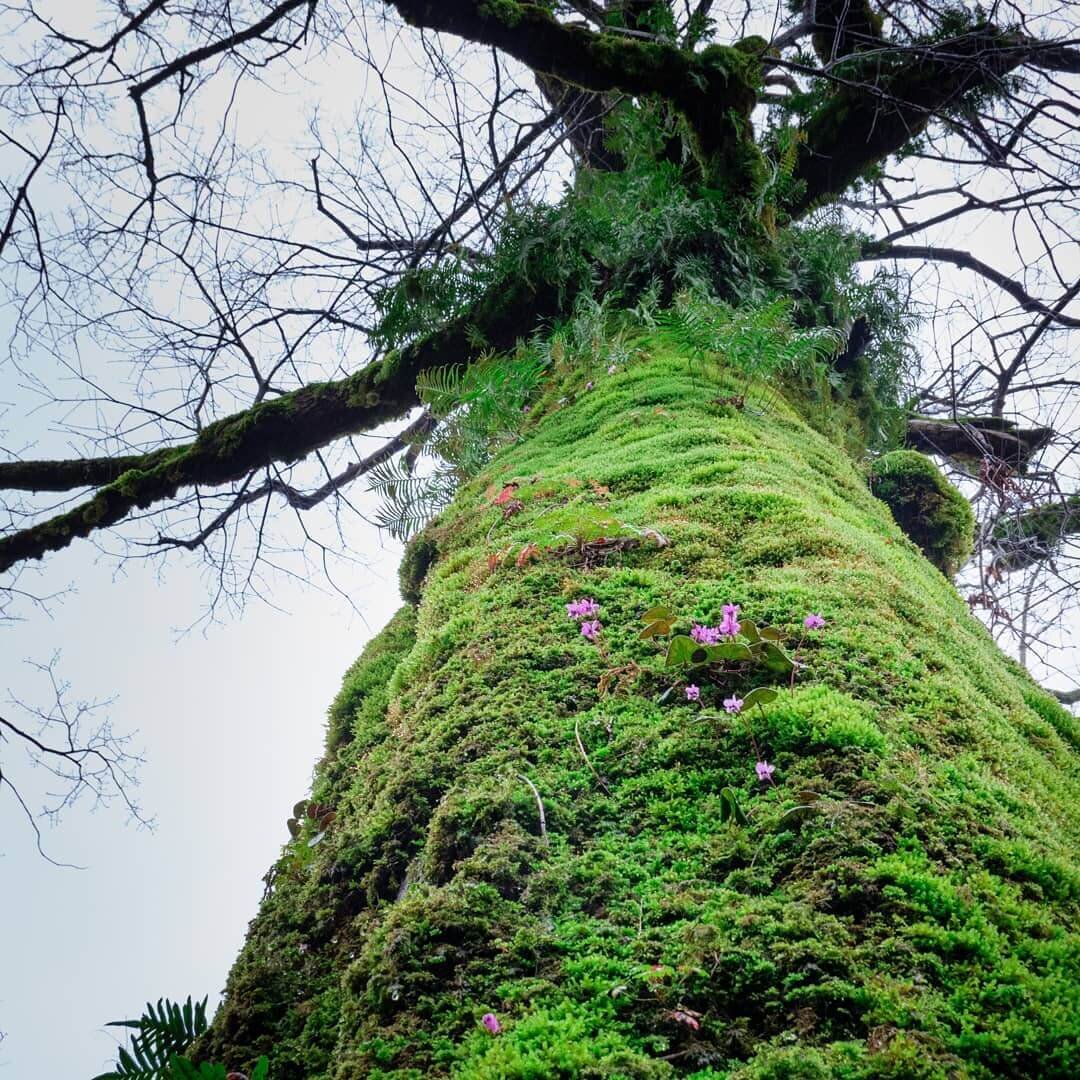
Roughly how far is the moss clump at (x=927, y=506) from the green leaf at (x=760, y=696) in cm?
304

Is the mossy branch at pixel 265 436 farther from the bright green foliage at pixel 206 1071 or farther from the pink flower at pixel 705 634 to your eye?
the bright green foliage at pixel 206 1071

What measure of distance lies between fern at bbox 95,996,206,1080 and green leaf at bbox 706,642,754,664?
1238 mm

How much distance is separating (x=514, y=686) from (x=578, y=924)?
0.62 m

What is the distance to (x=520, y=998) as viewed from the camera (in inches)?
40.0

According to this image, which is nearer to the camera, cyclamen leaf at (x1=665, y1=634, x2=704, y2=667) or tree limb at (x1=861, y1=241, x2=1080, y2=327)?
cyclamen leaf at (x1=665, y1=634, x2=704, y2=667)

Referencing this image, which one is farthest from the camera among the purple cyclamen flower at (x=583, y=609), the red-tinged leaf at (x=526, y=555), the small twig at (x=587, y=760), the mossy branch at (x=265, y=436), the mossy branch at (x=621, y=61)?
the mossy branch at (x=265, y=436)

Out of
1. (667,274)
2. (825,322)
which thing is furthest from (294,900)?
(825,322)

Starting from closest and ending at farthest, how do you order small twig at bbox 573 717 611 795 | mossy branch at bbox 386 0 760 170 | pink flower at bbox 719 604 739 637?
small twig at bbox 573 717 611 795, pink flower at bbox 719 604 739 637, mossy branch at bbox 386 0 760 170

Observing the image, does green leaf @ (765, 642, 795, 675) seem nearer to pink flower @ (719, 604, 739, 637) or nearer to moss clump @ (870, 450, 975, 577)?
pink flower @ (719, 604, 739, 637)

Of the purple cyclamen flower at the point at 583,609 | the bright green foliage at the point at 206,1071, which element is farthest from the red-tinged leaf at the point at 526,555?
the bright green foliage at the point at 206,1071

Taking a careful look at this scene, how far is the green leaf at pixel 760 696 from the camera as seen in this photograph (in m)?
1.41

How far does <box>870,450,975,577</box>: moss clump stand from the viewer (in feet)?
13.4

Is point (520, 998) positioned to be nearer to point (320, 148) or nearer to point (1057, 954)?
point (1057, 954)

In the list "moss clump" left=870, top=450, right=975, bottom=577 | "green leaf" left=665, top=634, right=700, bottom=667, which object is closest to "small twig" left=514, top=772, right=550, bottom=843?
"green leaf" left=665, top=634, right=700, bottom=667
